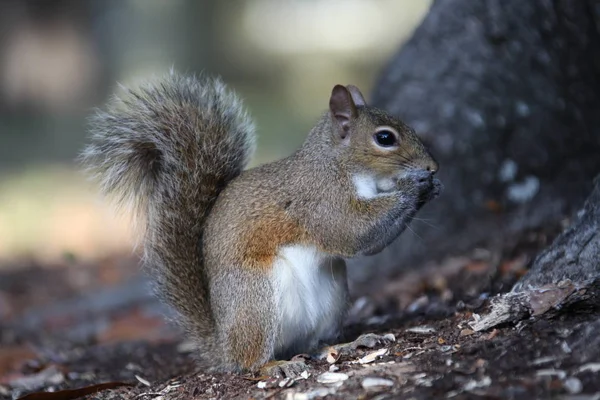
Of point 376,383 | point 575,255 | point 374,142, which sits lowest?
point 376,383

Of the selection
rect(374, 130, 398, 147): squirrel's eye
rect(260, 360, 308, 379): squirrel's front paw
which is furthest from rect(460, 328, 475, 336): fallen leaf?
rect(374, 130, 398, 147): squirrel's eye

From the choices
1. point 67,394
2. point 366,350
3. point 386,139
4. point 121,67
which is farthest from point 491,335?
point 121,67

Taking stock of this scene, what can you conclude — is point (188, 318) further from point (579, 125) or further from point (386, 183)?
point (579, 125)

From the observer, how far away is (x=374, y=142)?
302cm

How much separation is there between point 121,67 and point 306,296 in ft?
28.2

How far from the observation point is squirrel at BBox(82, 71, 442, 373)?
9.52ft

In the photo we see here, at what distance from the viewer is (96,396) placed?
2955 mm

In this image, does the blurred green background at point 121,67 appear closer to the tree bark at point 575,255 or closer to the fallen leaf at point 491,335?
the tree bark at point 575,255

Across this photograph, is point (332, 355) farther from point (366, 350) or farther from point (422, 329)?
point (422, 329)

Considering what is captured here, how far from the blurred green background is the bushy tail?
3.71 metres

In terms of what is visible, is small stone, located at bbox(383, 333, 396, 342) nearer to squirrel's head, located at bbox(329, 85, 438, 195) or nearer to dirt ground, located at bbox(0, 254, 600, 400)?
dirt ground, located at bbox(0, 254, 600, 400)

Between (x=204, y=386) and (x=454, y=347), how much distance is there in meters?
0.87

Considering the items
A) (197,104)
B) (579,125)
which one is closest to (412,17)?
(579,125)

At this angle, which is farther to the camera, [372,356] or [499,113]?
[499,113]
